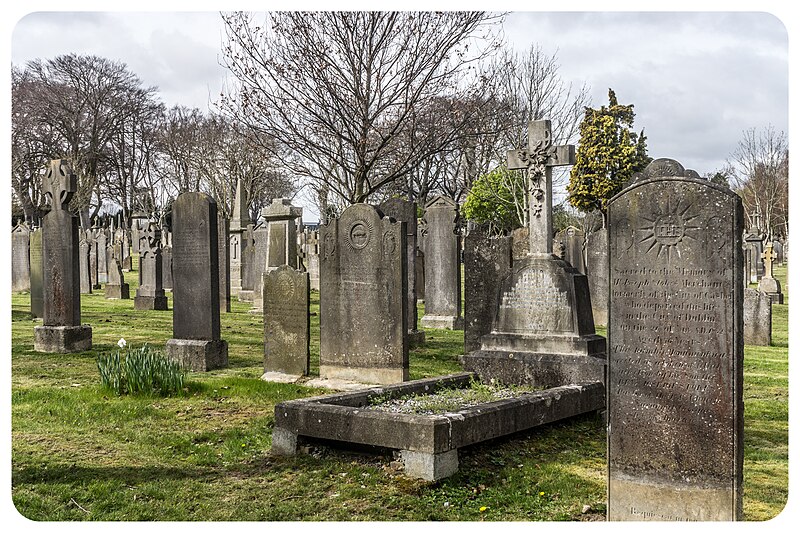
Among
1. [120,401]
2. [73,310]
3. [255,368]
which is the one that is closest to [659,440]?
[120,401]

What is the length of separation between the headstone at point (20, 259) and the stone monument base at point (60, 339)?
39.4 ft

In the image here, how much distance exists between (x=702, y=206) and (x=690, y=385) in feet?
3.77

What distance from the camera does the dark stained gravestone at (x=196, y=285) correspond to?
11.0 meters

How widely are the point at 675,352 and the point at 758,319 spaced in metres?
10.1

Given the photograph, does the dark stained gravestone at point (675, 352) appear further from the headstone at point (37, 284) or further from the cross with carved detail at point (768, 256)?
the cross with carved detail at point (768, 256)

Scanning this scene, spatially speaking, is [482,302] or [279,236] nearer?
[482,302]

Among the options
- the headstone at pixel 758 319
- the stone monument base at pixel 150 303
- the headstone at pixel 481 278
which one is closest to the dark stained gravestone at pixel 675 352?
the headstone at pixel 481 278

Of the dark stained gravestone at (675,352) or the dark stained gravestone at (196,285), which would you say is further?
the dark stained gravestone at (196,285)

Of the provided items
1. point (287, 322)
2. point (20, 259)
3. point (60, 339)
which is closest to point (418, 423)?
point (287, 322)

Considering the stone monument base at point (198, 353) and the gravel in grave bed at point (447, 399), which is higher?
the stone monument base at point (198, 353)

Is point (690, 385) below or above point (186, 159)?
below

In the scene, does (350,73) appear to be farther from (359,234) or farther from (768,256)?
(768,256)

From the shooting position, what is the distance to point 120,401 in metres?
8.67

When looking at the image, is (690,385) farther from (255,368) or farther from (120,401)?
(255,368)
